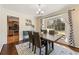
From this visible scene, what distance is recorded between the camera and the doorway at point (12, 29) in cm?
178

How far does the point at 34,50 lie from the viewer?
183cm

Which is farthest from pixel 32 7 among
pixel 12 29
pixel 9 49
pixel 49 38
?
pixel 9 49

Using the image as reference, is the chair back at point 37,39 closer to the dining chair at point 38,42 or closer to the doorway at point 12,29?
the dining chair at point 38,42

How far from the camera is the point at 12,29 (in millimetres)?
1816

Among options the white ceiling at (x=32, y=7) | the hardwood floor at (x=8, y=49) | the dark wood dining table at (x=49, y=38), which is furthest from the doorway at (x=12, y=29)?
the dark wood dining table at (x=49, y=38)

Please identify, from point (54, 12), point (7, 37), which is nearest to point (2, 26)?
point (7, 37)

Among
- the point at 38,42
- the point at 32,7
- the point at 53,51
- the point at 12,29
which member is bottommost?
the point at 53,51

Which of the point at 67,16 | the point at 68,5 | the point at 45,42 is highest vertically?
the point at 68,5

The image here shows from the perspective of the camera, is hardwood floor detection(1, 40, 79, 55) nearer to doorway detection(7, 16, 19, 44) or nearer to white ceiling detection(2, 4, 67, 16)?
doorway detection(7, 16, 19, 44)

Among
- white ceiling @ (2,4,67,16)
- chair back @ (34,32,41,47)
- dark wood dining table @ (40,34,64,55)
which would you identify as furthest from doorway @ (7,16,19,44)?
dark wood dining table @ (40,34,64,55)

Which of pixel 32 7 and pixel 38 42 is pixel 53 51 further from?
pixel 32 7
